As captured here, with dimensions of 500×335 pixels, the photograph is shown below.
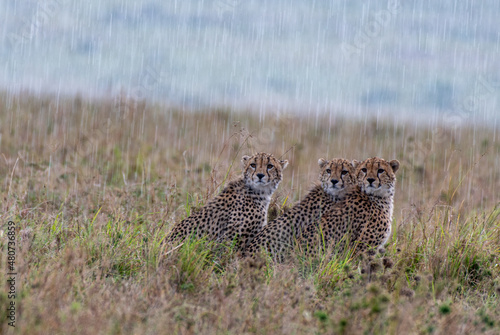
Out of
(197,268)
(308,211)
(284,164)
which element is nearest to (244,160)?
(284,164)

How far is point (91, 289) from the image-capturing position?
3475mm

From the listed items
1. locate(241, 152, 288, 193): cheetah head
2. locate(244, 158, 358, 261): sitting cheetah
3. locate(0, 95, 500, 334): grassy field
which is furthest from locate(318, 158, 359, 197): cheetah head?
locate(0, 95, 500, 334): grassy field

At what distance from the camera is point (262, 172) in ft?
16.8

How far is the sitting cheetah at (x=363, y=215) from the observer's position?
4.65 meters

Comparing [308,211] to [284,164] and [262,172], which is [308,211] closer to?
[262,172]

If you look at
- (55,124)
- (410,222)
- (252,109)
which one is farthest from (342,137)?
(410,222)

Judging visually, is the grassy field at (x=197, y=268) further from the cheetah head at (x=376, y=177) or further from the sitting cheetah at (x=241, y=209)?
the cheetah head at (x=376, y=177)

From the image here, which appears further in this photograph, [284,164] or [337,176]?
[284,164]

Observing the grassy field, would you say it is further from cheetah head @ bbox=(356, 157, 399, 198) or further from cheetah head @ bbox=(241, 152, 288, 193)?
cheetah head @ bbox=(356, 157, 399, 198)

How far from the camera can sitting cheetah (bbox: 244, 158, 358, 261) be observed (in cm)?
461

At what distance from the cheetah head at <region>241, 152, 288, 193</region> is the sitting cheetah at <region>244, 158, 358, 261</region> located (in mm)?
330

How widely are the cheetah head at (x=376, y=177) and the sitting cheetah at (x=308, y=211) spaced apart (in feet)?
0.31

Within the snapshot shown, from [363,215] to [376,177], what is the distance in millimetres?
382

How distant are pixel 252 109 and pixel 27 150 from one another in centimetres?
816
